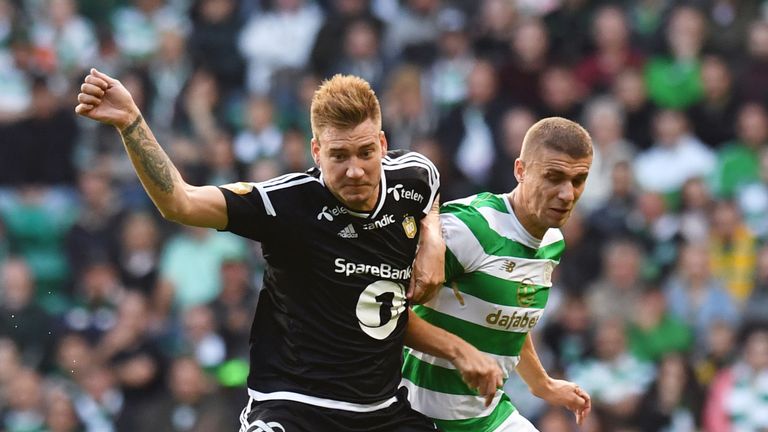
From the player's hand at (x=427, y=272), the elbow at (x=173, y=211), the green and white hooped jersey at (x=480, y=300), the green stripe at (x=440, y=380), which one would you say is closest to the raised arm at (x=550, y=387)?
the green and white hooped jersey at (x=480, y=300)

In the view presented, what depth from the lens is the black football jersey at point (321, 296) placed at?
5.87m

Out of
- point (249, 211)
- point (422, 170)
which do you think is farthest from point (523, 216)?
point (249, 211)

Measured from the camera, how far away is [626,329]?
11.8m

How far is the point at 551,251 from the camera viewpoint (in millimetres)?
6668

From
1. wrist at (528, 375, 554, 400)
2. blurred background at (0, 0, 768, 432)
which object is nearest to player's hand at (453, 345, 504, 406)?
wrist at (528, 375, 554, 400)

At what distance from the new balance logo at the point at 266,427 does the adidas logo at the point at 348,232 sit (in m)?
0.87

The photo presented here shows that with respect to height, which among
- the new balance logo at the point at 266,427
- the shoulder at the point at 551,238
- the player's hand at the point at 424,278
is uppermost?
the shoulder at the point at 551,238

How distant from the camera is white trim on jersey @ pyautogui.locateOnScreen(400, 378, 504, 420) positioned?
6500 mm

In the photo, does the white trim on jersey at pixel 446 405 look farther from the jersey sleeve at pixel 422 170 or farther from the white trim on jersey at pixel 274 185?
the white trim on jersey at pixel 274 185

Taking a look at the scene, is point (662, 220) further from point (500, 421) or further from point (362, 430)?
point (362, 430)

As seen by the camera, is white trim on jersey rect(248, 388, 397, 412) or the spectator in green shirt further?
the spectator in green shirt

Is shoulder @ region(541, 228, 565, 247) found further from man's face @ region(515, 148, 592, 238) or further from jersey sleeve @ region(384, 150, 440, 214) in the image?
jersey sleeve @ region(384, 150, 440, 214)

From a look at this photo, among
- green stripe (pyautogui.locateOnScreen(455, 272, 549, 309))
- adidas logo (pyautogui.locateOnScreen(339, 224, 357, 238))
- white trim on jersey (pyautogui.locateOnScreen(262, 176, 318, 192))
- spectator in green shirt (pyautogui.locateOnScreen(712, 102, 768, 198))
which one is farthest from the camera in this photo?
spectator in green shirt (pyautogui.locateOnScreen(712, 102, 768, 198))

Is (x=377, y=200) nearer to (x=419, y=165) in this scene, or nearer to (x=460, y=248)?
(x=419, y=165)
